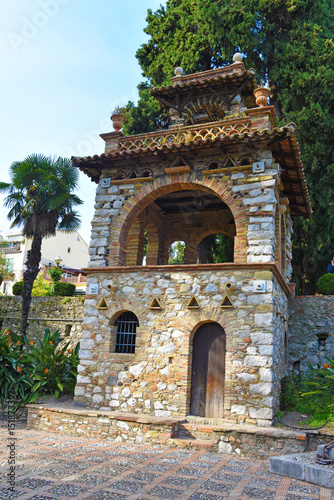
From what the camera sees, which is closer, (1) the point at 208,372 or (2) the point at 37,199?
(1) the point at 208,372

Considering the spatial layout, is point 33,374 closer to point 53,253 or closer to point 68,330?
point 68,330

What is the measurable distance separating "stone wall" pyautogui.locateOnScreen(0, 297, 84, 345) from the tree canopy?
8.22m

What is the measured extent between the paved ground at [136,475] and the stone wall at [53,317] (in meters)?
7.65

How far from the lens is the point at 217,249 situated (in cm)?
1748

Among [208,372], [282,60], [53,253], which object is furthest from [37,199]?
[53,253]

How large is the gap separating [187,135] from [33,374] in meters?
6.80

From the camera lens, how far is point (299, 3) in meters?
16.2

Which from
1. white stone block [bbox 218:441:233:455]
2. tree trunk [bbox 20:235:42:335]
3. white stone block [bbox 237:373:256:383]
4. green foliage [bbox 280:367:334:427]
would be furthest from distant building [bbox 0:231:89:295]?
white stone block [bbox 218:441:233:455]

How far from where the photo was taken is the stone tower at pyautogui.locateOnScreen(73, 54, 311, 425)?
7.91 metres

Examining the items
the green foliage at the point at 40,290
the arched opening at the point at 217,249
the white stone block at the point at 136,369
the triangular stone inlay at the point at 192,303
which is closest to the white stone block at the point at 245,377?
the triangular stone inlay at the point at 192,303

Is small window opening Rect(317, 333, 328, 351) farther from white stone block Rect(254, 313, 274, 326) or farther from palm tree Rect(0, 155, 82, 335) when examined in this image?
palm tree Rect(0, 155, 82, 335)

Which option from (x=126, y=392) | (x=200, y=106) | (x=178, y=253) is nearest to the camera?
(x=126, y=392)

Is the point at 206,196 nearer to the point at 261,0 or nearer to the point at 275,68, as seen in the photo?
the point at 275,68

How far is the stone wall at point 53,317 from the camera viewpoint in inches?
593
